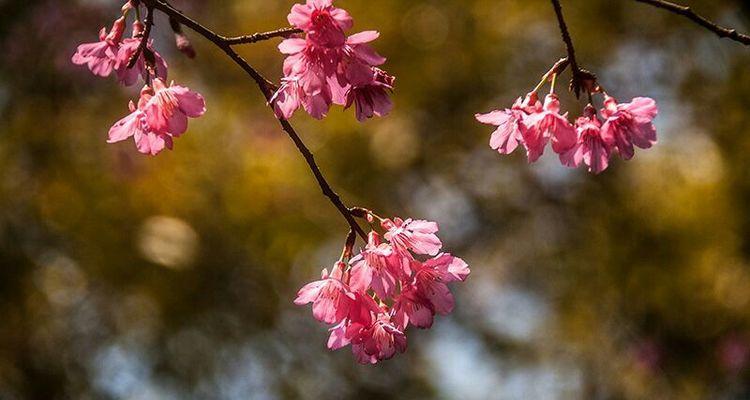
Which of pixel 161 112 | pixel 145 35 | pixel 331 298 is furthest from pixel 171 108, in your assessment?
pixel 331 298

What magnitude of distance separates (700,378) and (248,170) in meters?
2.45

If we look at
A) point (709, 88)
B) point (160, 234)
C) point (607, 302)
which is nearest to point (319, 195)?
point (160, 234)

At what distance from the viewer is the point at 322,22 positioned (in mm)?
1212

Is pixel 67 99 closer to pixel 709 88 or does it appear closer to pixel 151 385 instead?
pixel 151 385

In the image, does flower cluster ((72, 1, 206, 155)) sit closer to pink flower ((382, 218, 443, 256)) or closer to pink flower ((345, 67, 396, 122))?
pink flower ((345, 67, 396, 122))

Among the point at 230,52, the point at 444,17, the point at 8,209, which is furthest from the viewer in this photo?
the point at 444,17

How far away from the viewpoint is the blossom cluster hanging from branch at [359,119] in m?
1.23

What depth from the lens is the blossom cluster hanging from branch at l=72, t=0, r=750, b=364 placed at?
1229mm

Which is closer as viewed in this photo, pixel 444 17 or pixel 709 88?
pixel 709 88

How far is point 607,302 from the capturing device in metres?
4.73

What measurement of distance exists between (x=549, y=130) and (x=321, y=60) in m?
0.35

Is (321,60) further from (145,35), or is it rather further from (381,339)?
(381,339)

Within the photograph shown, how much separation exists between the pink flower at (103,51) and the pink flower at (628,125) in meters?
0.73

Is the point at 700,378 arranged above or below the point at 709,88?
below
